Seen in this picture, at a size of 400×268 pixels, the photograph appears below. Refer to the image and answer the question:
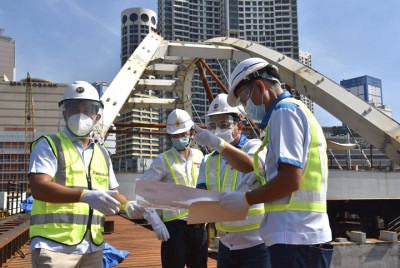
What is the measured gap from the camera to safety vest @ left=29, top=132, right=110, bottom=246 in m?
2.67

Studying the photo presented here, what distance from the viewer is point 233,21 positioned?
111562mm

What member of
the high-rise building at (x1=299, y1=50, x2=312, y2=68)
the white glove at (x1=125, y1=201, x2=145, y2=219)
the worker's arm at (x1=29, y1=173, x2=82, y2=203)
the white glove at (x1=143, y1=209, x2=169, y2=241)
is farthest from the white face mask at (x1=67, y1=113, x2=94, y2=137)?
the high-rise building at (x1=299, y1=50, x2=312, y2=68)

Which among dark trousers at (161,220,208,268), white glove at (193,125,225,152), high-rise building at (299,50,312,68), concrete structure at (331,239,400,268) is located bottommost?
concrete structure at (331,239,400,268)

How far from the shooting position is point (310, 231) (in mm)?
2123

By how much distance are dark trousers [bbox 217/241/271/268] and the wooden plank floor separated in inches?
120

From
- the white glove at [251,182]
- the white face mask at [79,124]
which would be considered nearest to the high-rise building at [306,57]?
the white glove at [251,182]

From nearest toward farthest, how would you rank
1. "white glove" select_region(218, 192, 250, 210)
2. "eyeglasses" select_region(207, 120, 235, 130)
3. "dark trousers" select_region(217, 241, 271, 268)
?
"white glove" select_region(218, 192, 250, 210) < "dark trousers" select_region(217, 241, 271, 268) < "eyeglasses" select_region(207, 120, 235, 130)

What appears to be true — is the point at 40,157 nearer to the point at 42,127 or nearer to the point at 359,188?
the point at 359,188

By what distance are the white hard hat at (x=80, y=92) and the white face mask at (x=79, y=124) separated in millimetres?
135

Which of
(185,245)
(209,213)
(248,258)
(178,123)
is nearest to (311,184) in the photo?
(209,213)

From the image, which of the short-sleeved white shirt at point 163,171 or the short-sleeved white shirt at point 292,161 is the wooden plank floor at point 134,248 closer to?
the short-sleeved white shirt at point 163,171

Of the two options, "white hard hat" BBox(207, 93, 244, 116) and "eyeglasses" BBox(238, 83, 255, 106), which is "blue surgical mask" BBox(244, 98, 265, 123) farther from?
"white hard hat" BBox(207, 93, 244, 116)

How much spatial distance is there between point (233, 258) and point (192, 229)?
0.84 m

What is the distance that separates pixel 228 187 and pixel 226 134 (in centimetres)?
53
